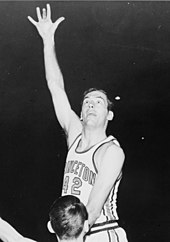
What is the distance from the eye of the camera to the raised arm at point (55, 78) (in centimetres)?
184

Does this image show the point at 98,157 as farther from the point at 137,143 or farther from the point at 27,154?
the point at 27,154

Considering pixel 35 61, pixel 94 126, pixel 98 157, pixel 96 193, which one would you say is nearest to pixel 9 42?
pixel 35 61

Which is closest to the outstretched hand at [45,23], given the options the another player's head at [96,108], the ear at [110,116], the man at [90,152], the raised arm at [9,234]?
the man at [90,152]

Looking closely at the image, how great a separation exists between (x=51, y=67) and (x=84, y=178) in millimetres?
511

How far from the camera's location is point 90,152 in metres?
1.79

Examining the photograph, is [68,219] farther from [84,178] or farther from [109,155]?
[109,155]

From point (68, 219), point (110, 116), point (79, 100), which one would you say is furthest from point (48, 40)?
point (68, 219)

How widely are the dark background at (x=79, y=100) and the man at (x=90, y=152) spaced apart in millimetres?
30

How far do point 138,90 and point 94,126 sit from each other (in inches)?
9.8

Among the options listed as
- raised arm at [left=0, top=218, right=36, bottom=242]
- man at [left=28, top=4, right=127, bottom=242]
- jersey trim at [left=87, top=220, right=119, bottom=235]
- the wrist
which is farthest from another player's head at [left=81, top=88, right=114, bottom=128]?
raised arm at [left=0, top=218, right=36, bottom=242]

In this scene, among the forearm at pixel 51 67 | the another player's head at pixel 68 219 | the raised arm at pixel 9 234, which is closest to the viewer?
the another player's head at pixel 68 219

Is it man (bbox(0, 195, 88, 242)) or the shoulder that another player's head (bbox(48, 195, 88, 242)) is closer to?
man (bbox(0, 195, 88, 242))

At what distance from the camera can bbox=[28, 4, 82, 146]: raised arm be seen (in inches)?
72.5

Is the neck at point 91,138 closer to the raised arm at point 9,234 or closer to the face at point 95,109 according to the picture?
the face at point 95,109
